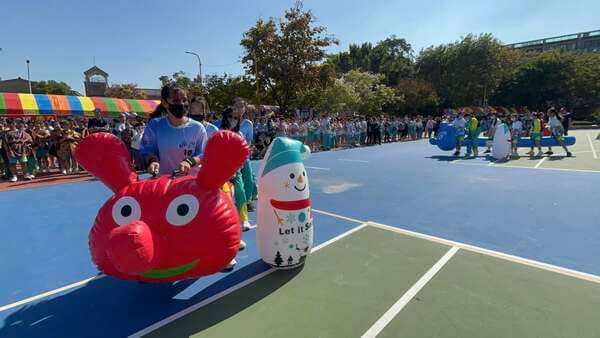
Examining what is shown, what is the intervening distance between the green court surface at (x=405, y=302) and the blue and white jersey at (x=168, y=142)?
1.59 meters

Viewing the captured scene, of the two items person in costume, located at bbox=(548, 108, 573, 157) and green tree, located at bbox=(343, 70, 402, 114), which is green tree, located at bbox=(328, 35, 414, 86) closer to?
green tree, located at bbox=(343, 70, 402, 114)

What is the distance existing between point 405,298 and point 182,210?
2436mm

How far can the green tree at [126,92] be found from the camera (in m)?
53.2

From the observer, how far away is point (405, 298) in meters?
3.36

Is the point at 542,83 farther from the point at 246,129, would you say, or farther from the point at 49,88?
the point at 49,88

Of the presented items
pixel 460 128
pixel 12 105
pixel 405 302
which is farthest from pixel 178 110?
pixel 12 105

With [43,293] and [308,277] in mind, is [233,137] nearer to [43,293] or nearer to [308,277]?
[308,277]

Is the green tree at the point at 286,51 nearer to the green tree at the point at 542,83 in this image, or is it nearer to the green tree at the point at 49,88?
the green tree at the point at 542,83

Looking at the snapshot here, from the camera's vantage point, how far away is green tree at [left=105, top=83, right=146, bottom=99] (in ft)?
174

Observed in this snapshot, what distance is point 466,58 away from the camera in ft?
150

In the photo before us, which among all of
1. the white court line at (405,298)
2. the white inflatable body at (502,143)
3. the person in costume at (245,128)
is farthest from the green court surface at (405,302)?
the white inflatable body at (502,143)

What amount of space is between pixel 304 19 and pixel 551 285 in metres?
24.6

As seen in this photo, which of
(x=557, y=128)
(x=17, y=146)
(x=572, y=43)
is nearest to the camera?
(x=17, y=146)

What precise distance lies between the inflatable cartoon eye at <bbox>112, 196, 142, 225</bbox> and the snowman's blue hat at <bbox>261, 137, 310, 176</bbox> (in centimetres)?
155
